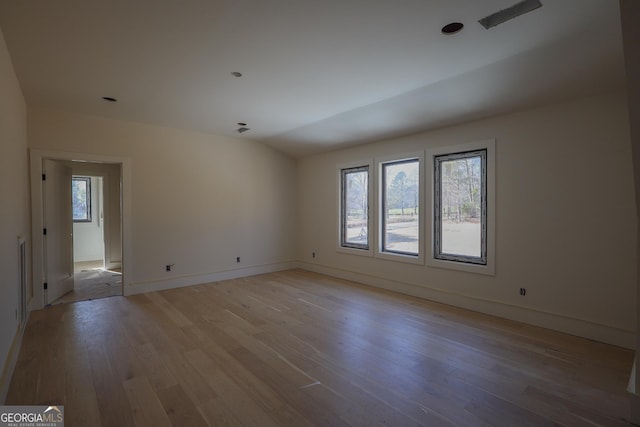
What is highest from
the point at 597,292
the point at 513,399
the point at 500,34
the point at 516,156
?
the point at 500,34

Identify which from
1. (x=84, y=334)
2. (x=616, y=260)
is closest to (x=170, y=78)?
(x=84, y=334)

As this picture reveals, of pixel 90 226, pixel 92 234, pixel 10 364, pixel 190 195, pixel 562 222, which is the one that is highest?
pixel 190 195

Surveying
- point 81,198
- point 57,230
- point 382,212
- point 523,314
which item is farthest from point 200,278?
point 523,314

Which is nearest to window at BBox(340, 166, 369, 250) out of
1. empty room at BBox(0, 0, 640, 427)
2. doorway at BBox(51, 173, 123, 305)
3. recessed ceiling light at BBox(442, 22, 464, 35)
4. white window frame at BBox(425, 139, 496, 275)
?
empty room at BBox(0, 0, 640, 427)

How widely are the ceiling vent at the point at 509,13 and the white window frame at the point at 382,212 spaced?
2385 millimetres

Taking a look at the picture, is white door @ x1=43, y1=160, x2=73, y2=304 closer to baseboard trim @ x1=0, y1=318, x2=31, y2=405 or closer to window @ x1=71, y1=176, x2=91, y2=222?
baseboard trim @ x1=0, y1=318, x2=31, y2=405

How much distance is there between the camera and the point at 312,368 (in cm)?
260

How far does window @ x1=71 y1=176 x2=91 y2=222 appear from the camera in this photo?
7672mm

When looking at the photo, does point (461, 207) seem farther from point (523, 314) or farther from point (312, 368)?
point (312, 368)

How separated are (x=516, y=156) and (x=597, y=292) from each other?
1612 mm

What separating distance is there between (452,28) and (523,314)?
3133mm

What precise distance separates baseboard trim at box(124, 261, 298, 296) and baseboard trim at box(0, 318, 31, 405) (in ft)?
5.59

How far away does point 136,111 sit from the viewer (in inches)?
172

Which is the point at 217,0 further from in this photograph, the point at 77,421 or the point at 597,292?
the point at 597,292
